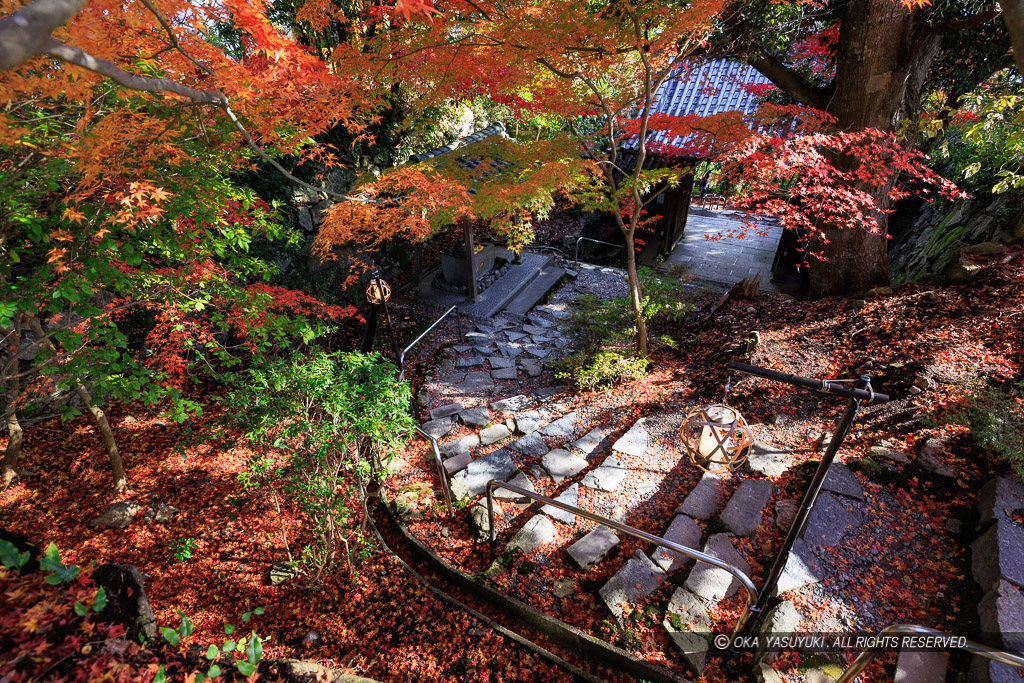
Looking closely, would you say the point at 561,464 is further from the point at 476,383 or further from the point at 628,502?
the point at 476,383

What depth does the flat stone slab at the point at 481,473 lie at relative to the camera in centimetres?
598

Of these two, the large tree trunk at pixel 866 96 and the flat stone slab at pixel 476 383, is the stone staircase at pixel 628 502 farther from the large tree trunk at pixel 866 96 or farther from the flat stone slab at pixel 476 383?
the large tree trunk at pixel 866 96

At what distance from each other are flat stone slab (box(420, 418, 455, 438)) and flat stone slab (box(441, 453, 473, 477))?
849 mm

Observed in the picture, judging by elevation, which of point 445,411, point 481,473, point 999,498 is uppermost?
point 999,498

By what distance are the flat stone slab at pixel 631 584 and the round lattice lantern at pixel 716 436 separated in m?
1.47

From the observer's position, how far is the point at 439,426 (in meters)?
7.64

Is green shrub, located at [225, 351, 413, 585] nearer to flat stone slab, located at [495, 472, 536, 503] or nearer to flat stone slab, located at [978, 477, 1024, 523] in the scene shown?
flat stone slab, located at [495, 472, 536, 503]

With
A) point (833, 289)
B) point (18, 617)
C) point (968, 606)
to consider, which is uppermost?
point (833, 289)

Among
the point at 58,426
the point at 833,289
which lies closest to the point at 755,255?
the point at 833,289

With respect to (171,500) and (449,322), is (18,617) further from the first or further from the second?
(449,322)

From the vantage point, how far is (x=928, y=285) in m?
7.84

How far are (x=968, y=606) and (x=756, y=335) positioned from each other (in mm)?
4912

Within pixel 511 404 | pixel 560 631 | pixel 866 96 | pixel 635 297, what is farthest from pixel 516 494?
pixel 866 96

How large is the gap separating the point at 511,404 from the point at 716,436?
16.3 ft
